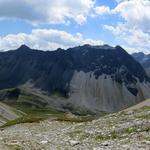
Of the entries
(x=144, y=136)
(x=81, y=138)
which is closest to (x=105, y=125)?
(x=81, y=138)

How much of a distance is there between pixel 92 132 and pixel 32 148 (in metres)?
13.1

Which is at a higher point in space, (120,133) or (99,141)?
(120,133)

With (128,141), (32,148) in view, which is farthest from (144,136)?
(32,148)

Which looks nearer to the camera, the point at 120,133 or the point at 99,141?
the point at 99,141

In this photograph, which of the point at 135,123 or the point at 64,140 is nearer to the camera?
the point at 64,140

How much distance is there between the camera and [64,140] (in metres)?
41.5

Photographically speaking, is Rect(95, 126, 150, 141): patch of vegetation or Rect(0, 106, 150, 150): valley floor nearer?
Rect(0, 106, 150, 150): valley floor

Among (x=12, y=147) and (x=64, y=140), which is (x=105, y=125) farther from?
(x=12, y=147)

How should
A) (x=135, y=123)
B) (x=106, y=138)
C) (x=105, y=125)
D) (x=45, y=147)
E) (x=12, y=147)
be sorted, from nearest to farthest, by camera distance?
(x=12, y=147), (x=45, y=147), (x=106, y=138), (x=135, y=123), (x=105, y=125)

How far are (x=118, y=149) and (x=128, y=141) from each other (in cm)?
392

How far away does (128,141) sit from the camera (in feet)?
119

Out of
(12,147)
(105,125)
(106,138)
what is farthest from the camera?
(105,125)

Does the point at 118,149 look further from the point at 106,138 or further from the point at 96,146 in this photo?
the point at 106,138

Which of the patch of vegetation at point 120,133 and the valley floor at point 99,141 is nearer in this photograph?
the valley floor at point 99,141
